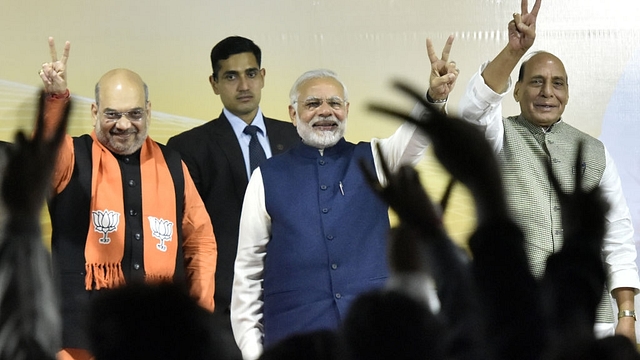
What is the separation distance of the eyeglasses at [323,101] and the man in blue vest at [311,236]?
0.04 m

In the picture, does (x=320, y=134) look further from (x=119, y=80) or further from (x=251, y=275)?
(x=119, y=80)

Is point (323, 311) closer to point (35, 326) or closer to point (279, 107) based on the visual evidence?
point (279, 107)

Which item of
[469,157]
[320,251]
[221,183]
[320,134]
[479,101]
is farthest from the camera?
[221,183]

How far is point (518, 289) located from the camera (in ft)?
1.45

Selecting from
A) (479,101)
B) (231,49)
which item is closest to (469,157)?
(479,101)

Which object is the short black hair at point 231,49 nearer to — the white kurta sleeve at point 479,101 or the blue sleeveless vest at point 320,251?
the blue sleeveless vest at point 320,251

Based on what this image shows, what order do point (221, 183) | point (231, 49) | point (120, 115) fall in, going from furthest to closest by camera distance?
1. point (231, 49)
2. point (221, 183)
3. point (120, 115)

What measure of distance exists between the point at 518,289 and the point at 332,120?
1.79m

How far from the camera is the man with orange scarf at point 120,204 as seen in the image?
2.18 m

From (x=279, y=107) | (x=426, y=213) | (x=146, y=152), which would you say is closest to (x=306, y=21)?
(x=279, y=107)

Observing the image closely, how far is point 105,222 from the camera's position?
87.7 inches

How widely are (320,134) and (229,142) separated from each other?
1.82 ft

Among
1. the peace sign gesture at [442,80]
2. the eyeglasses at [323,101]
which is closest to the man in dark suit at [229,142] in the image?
the eyeglasses at [323,101]

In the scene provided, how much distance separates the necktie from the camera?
8.80 feet
